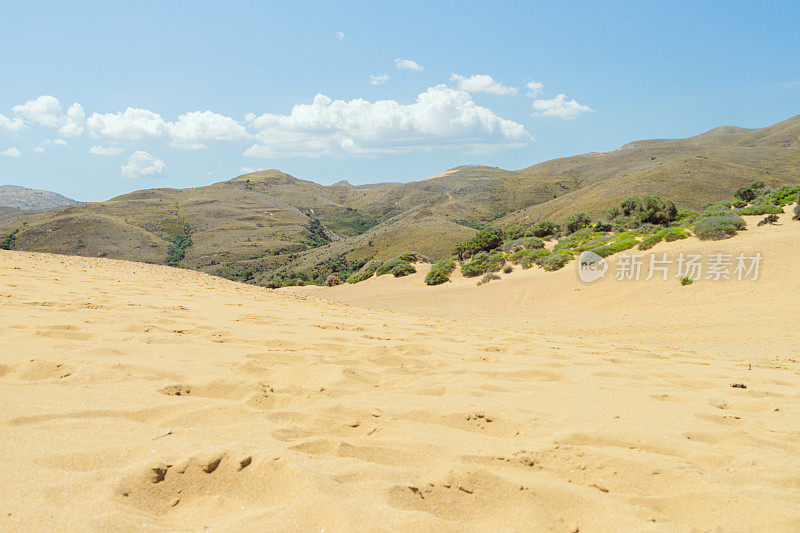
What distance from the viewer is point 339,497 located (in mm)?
1972

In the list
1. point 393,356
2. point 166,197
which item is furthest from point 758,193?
point 166,197

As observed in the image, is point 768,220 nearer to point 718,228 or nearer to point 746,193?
point 718,228

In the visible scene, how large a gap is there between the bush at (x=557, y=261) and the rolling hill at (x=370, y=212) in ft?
103

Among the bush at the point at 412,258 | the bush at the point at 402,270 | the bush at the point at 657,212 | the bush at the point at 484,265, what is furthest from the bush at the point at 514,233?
the bush at the point at 657,212

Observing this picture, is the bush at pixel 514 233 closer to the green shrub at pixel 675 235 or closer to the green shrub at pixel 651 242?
the green shrub at pixel 651 242

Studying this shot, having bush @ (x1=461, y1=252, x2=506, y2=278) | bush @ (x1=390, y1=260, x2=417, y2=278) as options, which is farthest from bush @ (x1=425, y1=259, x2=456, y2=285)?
bush @ (x1=390, y1=260, x2=417, y2=278)

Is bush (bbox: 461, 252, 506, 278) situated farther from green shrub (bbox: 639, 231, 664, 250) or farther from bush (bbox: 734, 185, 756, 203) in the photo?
bush (bbox: 734, 185, 756, 203)

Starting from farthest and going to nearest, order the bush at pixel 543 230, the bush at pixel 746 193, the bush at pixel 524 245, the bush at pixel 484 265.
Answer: the bush at pixel 543 230 < the bush at pixel 746 193 < the bush at pixel 524 245 < the bush at pixel 484 265

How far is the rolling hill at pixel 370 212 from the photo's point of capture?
57.5 metres

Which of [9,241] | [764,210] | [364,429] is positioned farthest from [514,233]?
[9,241]

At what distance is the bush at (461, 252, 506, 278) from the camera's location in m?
20.7

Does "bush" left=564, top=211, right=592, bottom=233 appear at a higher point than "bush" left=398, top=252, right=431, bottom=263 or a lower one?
higher
